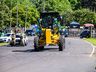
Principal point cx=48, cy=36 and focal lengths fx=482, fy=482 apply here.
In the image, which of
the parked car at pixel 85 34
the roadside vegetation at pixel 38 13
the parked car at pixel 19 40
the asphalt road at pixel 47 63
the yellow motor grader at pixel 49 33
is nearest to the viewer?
the asphalt road at pixel 47 63

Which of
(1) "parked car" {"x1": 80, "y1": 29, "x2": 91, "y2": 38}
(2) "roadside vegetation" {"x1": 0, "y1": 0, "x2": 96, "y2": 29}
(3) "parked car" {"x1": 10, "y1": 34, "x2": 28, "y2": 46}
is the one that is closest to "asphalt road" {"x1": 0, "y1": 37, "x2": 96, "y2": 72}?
(3) "parked car" {"x1": 10, "y1": 34, "x2": 28, "y2": 46}

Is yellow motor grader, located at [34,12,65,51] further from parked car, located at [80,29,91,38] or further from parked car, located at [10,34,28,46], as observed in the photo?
parked car, located at [80,29,91,38]

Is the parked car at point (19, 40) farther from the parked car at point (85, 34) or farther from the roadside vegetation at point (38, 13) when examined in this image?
the roadside vegetation at point (38, 13)

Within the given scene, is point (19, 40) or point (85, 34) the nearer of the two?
point (19, 40)

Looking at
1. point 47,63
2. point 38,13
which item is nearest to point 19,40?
point 47,63

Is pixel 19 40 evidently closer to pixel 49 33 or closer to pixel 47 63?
pixel 49 33

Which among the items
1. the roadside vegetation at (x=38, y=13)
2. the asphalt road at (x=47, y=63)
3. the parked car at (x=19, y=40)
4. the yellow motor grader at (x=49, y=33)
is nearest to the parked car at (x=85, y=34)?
the roadside vegetation at (x=38, y=13)

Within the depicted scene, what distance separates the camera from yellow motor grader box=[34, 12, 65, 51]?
38344 mm

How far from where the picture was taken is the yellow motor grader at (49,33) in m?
38.3

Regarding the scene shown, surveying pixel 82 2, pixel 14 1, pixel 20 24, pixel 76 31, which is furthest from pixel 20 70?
pixel 82 2

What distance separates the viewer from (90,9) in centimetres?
13238

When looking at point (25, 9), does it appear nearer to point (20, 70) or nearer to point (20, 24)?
point (20, 24)

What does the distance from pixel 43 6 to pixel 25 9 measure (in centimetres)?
→ 1350

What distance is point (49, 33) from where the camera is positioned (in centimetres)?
3862
